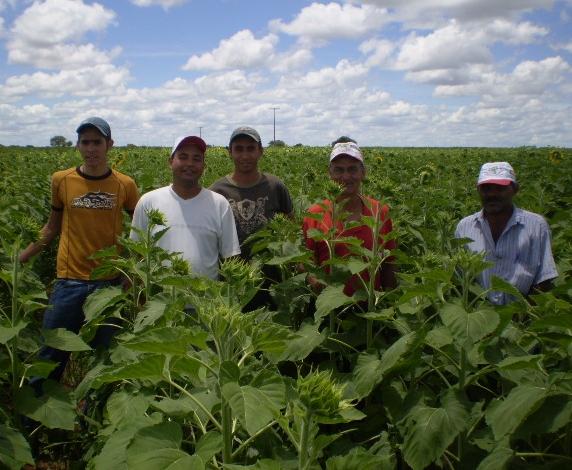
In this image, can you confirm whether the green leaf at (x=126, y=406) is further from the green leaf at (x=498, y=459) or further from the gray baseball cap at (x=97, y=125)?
the gray baseball cap at (x=97, y=125)

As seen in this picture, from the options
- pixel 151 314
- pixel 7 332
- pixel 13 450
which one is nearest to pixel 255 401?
pixel 151 314

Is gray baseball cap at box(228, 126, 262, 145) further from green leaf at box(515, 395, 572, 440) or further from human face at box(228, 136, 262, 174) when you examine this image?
green leaf at box(515, 395, 572, 440)

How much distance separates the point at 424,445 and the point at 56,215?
3.39 metres

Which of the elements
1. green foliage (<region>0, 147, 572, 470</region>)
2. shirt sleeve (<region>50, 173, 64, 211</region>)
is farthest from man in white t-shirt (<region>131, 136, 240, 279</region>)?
shirt sleeve (<region>50, 173, 64, 211</region>)

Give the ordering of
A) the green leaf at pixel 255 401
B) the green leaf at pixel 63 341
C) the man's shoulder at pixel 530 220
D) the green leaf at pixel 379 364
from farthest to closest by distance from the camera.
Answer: the man's shoulder at pixel 530 220 < the green leaf at pixel 63 341 < the green leaf at pixel 379 364 < the green leaf at pixel 255 401

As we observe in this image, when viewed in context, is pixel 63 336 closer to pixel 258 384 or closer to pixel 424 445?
pixel 258 384

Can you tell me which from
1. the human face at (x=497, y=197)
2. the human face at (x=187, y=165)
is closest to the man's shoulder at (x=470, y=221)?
the human face at (x=497, y=197)

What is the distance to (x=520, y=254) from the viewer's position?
153 inches

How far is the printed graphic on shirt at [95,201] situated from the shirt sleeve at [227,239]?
3.30ft

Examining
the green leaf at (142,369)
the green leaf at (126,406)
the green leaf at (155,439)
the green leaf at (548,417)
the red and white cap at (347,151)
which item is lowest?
the green leaf at (126,406)

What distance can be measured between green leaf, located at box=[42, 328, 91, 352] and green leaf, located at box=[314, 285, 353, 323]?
1.23 m

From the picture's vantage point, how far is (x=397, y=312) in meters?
3.12

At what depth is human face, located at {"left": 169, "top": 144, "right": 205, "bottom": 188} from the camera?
408cm

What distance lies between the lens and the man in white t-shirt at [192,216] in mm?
3963
